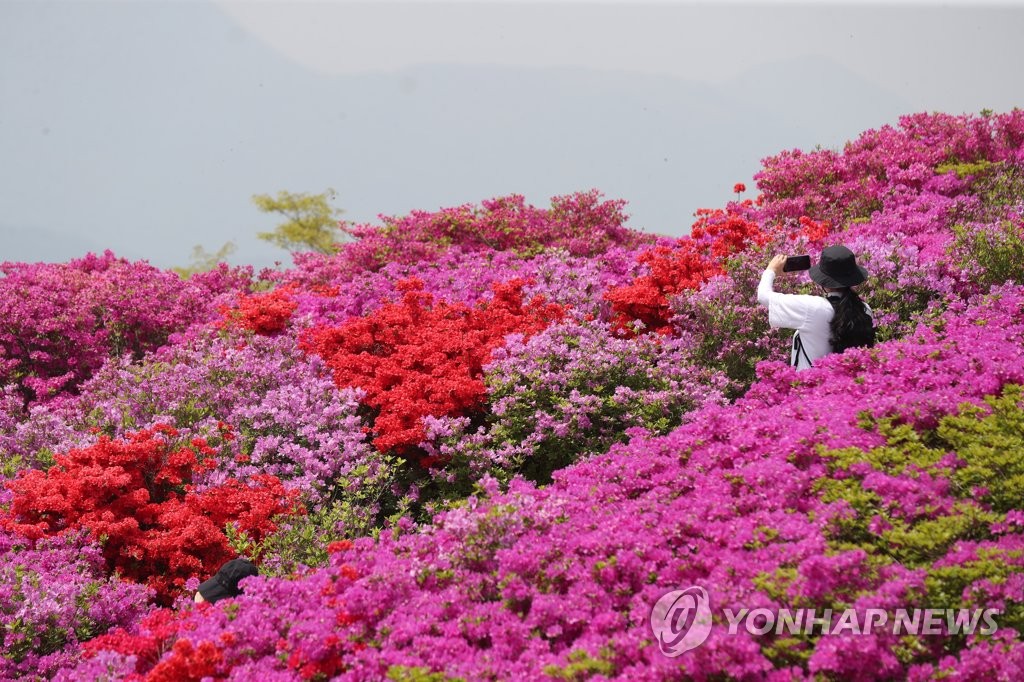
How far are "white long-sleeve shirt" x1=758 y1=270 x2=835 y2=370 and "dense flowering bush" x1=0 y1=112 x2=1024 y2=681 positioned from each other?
0.37 metres

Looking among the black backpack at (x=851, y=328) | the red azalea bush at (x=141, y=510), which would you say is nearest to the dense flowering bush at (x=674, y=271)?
the black backpack at (x=851, y=328)

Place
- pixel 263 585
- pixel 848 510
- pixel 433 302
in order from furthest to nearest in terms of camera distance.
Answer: pixel 433 302 < pixel 263 585 < pixel 848 510

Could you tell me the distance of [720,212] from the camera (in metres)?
12.1

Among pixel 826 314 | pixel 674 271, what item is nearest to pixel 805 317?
pixel 826 314

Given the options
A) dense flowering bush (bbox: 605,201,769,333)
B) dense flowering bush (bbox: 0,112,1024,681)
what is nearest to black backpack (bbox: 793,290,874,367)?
dense flowering bush (bbox: 0,112,1024,681)

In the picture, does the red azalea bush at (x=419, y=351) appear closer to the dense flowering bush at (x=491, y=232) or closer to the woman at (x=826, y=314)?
A: the woman at (x=826, y=314)

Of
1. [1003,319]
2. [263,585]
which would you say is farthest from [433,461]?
[1003,319]

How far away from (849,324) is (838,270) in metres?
0.52

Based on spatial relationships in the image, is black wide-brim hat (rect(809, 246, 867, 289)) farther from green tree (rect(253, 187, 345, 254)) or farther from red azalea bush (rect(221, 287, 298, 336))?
green tree (rect(253, 187, 345, 254))

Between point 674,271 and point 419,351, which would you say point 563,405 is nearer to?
point 419,351

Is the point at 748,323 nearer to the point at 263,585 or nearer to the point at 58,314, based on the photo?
the point at 263,585

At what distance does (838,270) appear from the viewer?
6379 mm

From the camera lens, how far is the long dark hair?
6.56m

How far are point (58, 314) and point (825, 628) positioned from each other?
11100mm
